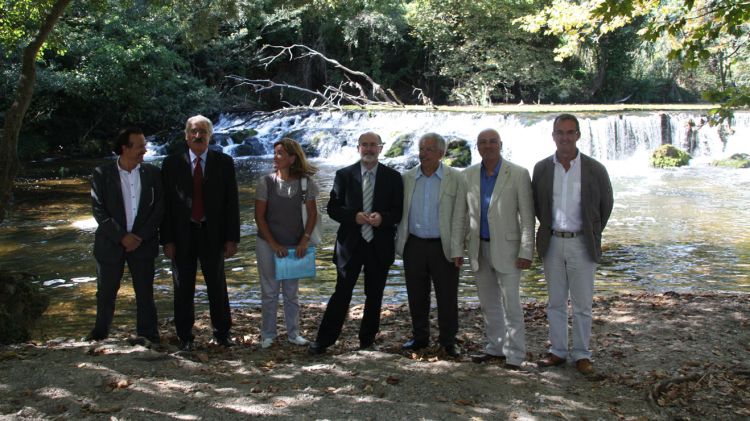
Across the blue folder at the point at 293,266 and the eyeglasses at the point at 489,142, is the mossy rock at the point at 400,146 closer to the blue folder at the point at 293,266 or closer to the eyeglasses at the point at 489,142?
the blue folder at the point at 293,266

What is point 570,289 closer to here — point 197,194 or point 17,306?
point 197,194

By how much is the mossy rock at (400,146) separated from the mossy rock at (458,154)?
65.9 inches

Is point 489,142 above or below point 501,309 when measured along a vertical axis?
above

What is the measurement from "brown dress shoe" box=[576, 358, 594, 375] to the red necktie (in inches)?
110

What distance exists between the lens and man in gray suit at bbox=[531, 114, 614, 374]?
14.4 ft

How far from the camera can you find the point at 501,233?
4.45 metres

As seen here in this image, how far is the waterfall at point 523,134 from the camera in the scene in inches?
809

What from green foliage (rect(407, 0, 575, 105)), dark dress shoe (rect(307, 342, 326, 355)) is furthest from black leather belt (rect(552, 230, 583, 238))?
green foliage (rect(407, 0, 575, 105))

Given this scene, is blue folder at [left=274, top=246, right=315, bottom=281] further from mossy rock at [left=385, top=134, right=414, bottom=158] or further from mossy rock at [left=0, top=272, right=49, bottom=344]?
mossy rock at [left=385, top=134, right=414, bottom=158]

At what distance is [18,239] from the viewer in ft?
35.7

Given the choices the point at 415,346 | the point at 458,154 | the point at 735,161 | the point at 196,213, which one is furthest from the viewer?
the point at 735,161

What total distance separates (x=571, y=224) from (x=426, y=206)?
97cm

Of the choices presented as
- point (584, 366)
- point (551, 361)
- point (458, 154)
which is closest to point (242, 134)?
point (458, 154)

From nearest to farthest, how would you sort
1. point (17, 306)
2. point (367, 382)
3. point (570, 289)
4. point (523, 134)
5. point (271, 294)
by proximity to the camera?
point (367, 382) → point (570, 289) → point (271, 294) → point (17, 306) → point (523, 134)
